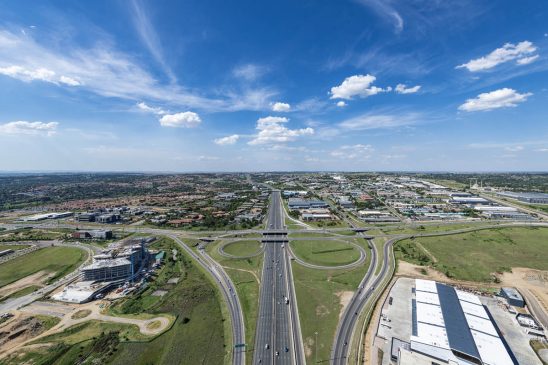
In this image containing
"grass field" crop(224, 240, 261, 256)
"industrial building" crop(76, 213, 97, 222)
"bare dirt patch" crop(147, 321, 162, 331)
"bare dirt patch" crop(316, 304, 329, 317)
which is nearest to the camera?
"bare dirt patch" crop(147, 321, 162, 331)

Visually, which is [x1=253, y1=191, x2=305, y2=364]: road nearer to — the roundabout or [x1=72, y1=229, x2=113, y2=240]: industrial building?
the roundabout

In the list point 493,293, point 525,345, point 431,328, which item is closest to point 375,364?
point 431,328

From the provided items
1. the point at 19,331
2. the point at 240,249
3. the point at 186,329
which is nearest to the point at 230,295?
the point at 186,329

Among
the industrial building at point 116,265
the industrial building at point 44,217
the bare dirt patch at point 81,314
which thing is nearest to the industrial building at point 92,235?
the industrial building at point 116,265

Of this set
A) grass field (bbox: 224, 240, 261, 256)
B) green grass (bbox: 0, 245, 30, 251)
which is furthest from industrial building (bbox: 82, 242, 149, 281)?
green grass (bbox: 0, 245, 30, 251)

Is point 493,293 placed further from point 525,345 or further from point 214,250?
point 214,250

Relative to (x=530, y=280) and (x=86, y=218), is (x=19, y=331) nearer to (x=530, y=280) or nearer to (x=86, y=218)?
(x=86, y=218)
